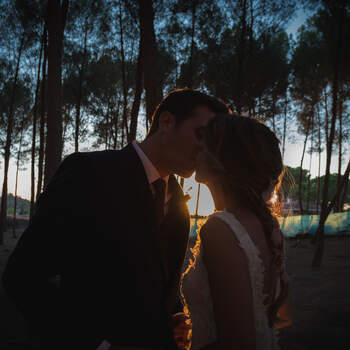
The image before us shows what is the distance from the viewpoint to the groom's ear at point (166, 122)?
1.71 m

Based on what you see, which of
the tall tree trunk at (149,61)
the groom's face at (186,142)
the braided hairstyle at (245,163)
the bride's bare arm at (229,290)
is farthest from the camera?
the tall tree trunk at (149,61)

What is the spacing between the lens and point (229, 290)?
3.22ft

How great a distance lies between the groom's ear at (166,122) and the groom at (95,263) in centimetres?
34

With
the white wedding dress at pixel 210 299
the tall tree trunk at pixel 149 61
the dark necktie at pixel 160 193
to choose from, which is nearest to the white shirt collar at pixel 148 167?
the dark necktie at pixel 160 193

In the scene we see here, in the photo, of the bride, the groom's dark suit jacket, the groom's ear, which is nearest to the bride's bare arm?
the bride

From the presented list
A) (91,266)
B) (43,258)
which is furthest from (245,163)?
(43,258)

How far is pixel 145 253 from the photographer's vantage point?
4.00 ft

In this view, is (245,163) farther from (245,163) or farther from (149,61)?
(149,61)

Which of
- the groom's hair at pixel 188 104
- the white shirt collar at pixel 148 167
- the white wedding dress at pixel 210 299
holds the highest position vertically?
the groom's hair at pixel 188 104

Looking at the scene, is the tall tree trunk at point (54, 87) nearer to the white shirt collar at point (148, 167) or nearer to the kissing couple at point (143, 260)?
the white shirt collar at point (148, 167)

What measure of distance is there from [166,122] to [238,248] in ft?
3.21

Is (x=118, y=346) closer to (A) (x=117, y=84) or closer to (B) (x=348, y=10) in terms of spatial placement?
(B) (x=348, y=10)

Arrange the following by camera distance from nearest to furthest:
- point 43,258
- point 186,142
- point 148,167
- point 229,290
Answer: point 229,290 < point 43,258 < point 148,167 < point 186,142

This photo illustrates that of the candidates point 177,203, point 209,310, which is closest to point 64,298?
point 209,310
